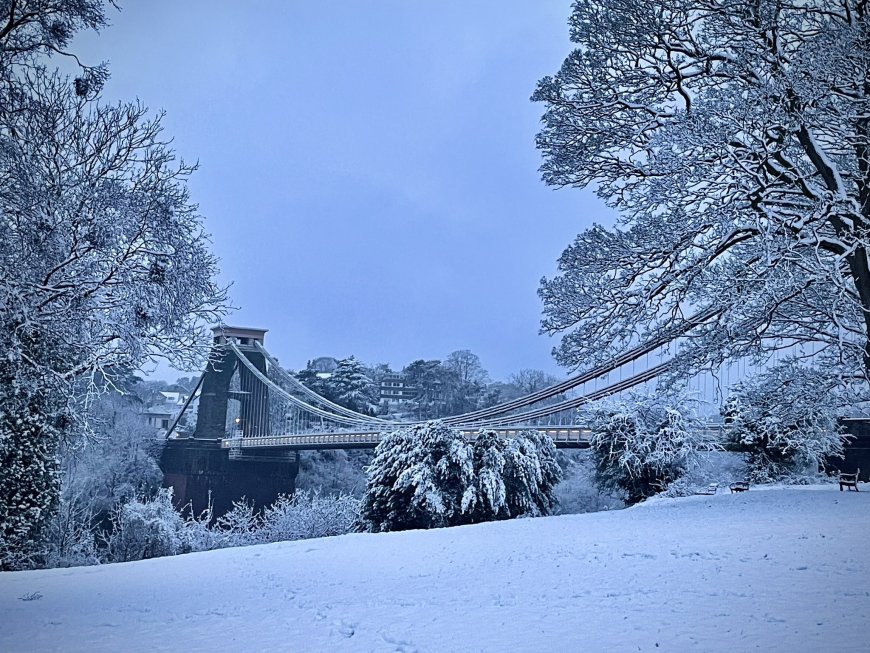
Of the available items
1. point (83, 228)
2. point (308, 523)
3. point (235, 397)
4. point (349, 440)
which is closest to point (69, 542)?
point (308, 523)

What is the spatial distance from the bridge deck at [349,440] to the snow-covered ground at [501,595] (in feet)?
37.3

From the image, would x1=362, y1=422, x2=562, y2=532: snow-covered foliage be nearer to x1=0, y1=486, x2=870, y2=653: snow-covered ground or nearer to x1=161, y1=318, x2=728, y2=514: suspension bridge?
x1=161, y1=318, x2=728, y2=514: suspension bridge

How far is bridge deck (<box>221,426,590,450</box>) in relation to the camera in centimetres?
2095

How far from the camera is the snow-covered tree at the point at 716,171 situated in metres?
7.18

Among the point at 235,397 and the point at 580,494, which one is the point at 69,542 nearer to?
the point at 580,494

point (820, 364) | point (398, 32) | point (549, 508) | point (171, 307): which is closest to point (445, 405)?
point (549, 508)

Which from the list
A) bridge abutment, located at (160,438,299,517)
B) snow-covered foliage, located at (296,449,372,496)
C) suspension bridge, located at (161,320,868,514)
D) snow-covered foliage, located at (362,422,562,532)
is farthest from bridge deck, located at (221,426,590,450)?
snow-covered foliage, located at (362,422,562,532)

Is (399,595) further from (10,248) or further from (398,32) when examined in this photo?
(398,32)

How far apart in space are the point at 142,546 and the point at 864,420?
18.7 m

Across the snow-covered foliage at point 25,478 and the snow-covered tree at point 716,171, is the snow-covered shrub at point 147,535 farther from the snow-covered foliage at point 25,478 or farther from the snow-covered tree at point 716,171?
the snow-covered tree at point 716,171

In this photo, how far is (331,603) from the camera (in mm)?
5500

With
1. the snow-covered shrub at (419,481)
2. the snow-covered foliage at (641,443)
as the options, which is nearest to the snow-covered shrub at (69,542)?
the snow-covered shrub at (419,481)

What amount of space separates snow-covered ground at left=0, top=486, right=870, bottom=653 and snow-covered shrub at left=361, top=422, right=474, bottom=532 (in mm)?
5453

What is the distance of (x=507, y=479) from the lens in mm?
15852
